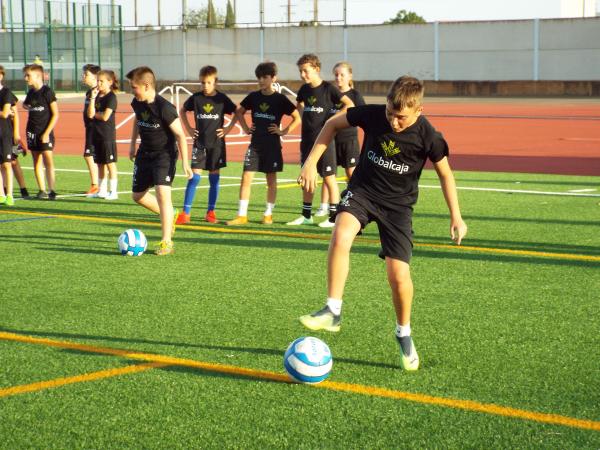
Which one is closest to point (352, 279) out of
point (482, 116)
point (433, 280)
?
point (433, 280)

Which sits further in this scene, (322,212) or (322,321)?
(322,212)

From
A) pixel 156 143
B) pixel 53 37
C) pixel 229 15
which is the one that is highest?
pixel 229 15

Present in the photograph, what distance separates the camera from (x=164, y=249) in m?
10.1

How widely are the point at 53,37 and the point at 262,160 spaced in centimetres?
4325

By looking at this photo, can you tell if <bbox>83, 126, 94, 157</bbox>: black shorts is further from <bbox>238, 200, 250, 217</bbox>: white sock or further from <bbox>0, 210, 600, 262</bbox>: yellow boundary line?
<bbox>238, 200, 250, 217</bbox>: white sock

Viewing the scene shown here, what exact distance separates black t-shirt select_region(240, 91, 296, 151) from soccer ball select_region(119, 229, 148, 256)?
117 inches

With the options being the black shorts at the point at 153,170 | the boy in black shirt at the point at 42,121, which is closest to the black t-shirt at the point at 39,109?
the boy in black shirt at the point at 42,121

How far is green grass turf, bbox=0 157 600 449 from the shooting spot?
484cm

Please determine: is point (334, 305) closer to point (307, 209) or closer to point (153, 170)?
point (153, 170)

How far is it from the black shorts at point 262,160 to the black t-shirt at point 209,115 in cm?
56

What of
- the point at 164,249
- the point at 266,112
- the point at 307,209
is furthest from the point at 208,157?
the point at 164,249

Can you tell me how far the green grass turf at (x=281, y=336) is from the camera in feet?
15.9

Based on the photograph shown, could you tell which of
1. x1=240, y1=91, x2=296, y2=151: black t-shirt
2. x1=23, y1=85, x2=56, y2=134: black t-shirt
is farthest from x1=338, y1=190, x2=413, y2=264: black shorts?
x1=23, y1=85, x2=56, y2=134: black t-shirt

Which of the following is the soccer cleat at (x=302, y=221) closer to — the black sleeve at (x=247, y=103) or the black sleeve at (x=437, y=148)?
the black sleeve at (x=247, y=103)
